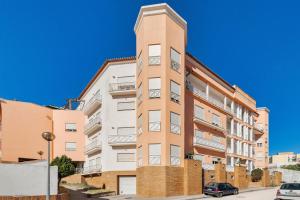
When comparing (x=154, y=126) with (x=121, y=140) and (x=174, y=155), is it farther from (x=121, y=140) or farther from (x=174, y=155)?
(x=121, y=140)

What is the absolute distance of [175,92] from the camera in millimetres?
37594

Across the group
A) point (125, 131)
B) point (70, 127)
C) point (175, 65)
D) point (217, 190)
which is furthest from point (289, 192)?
point (70, 127)

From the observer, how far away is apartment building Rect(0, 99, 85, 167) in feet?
149

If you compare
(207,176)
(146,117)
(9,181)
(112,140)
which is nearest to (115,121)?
(112,140)

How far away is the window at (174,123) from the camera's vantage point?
36438mm

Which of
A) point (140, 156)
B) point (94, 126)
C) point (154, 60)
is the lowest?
point (140, 156)

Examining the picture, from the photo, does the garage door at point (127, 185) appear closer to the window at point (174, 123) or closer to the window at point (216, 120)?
the window at point (174, 123)

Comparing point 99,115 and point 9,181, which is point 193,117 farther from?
point 9,181

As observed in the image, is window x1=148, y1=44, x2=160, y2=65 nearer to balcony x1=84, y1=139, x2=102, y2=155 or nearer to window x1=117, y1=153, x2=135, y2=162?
window x1=117, y1=153, x2=135, y2=162

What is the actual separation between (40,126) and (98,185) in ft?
41.9

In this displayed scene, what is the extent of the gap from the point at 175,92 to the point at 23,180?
21.4 metres

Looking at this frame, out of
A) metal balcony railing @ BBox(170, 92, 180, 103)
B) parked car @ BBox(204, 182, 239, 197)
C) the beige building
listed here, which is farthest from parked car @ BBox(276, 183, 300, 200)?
the beige building

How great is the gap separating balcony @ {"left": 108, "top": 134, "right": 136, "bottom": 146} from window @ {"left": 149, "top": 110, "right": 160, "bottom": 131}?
507 cm

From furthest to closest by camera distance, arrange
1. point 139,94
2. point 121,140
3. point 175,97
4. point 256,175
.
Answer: point 256,175 < point 121,140 < point 139,94 < point 175,97
